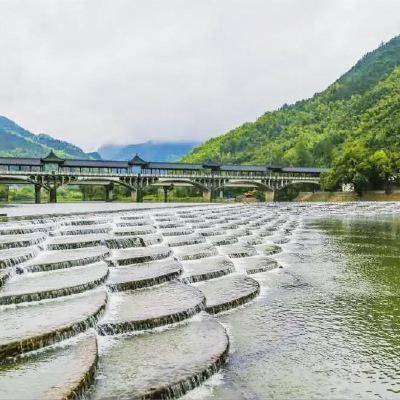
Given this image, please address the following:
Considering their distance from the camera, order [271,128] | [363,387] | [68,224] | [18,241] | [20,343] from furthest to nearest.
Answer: [271,128]
[68,224]
[18,241]
[20,343]
[363,387]

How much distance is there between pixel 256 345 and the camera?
26.7 feet

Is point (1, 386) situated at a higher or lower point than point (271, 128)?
lower

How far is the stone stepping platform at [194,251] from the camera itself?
51.2ft

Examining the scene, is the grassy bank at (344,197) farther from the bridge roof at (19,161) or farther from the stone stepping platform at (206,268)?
the stone stepping platform at (206,268)

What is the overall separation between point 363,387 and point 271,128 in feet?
648

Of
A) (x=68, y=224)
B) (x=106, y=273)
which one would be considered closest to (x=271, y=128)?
(x=68, y=224)

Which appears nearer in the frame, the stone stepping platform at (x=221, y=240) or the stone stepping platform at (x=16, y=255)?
the stone stepping platform at (x=16, y=255)

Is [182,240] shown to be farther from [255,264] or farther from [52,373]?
[52,373]

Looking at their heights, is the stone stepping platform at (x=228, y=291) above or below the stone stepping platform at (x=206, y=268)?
below

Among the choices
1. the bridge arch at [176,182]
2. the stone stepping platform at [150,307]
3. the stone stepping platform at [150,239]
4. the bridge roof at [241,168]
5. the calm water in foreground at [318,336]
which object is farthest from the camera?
the bridge roof at [241,168]

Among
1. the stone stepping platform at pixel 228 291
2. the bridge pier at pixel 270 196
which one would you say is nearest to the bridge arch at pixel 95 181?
the bridge pier at pixel 270 196

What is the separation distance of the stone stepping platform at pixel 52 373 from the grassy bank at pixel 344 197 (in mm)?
81750

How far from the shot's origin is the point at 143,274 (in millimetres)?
12406

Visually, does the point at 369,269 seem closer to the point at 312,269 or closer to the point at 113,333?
the point at 312,269
